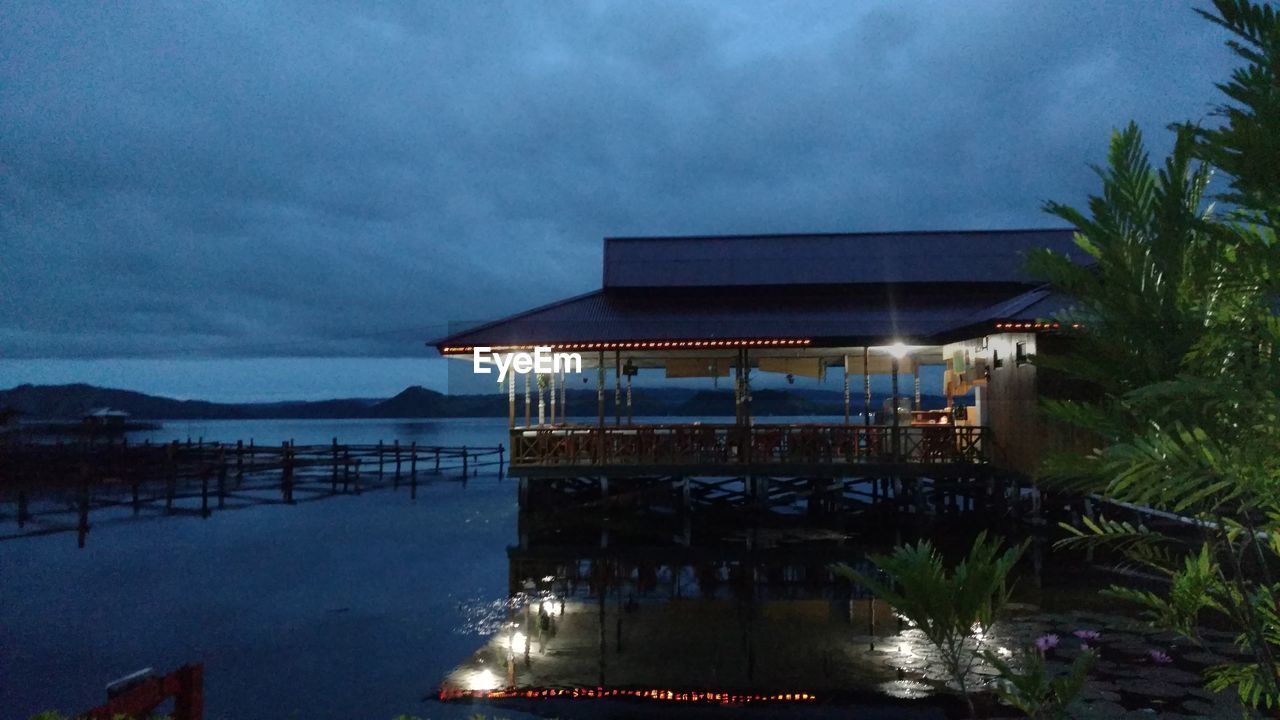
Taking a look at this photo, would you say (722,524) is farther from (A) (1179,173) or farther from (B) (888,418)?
(A) (1179,173)

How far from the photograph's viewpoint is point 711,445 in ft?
64.2

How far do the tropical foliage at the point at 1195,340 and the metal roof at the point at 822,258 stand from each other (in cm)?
2005

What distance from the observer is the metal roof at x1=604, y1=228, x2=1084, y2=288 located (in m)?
23.8

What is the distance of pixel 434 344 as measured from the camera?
18844 mm

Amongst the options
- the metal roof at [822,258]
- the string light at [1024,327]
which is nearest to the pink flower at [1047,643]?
the string light at [1024,327]

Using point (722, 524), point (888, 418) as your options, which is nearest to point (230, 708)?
point (722, 524)

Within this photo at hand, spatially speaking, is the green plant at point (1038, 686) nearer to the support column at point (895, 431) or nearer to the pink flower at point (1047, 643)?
the pink flower at point (1047, 643)

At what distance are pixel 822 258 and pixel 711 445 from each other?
8.33 meters

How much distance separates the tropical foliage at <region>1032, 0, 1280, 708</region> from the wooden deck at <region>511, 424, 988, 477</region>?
50.2 ft

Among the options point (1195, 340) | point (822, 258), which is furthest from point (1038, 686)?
point (822, 258)

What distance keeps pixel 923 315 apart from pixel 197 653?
17281 mm

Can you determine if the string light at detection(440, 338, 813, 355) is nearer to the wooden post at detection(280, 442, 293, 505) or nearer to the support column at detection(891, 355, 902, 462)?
the support column at detection(891, 355, 902, 462)

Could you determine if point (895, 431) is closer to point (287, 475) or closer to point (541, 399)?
point (541, 399)

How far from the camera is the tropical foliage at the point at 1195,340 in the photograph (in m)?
2.83
